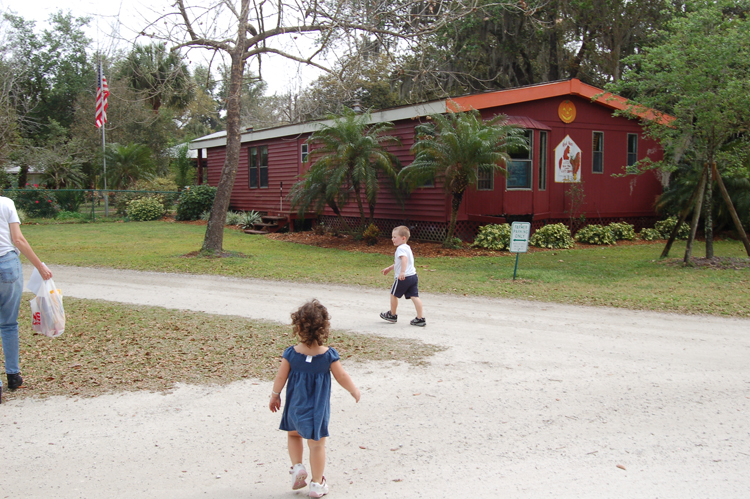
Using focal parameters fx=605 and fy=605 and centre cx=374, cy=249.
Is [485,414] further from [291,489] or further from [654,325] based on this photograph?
[654,325]

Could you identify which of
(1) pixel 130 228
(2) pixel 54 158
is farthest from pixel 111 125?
(1) pixel 130 228

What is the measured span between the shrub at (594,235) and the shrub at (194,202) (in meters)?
14.8

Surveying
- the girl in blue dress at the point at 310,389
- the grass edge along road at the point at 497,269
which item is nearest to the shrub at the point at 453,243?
the grass edge along road at the point at 497,269

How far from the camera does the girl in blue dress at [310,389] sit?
3.25 metres

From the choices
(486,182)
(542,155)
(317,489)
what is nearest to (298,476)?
(317,489)

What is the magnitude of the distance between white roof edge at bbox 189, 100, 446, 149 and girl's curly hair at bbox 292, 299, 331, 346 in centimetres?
1230

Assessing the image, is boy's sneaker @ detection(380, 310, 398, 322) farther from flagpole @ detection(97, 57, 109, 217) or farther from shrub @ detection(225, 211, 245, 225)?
flagpole @ detection(97, 57, 109, 217)

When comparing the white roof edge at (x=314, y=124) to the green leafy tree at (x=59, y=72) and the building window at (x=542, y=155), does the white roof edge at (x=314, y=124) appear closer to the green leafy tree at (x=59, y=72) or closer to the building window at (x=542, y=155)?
the building window at (x=542, y=155)

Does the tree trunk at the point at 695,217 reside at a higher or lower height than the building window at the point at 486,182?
lower

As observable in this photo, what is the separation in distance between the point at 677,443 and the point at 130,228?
831 inches

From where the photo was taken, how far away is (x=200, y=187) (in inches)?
993

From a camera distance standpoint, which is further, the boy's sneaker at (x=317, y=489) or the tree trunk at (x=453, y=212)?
the tree trunk at (x=453, y=212)

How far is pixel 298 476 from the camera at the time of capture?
330cm

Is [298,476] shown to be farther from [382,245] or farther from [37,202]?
[37,202]
